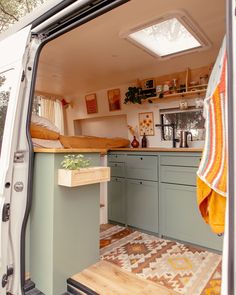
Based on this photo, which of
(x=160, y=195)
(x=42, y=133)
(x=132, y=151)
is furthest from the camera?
(x=132, y=151)

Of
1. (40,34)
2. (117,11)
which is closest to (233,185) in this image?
(40,34)

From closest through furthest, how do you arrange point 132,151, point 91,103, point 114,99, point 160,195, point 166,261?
point 166,261, point 160,195, point 132,151, point 114,99, point 91,103

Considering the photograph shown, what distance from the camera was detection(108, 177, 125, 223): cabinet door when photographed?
3273 millimetres

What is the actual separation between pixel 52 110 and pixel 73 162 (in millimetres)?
3961

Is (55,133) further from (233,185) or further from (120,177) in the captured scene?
(233,185)

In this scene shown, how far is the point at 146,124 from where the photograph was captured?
3.97m

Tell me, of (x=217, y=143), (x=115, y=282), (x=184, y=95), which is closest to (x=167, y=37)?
(x=184, y=95)

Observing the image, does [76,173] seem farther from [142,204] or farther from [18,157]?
[142,204]

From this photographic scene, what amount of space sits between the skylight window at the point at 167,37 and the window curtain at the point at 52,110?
10.5ft

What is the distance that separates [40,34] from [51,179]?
43.8 inches

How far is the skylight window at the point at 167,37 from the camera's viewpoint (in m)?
2.29

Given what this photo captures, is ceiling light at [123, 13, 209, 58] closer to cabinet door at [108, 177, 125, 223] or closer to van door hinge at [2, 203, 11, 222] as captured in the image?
cabinet door at [108, 177, 125, 223]

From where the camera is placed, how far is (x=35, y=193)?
188cm

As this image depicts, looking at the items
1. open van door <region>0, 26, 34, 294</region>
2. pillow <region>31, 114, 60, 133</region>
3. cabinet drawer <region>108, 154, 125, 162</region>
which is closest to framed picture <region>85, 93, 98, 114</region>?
cabinet drawer <region>108, 154, 125, 162</region>
